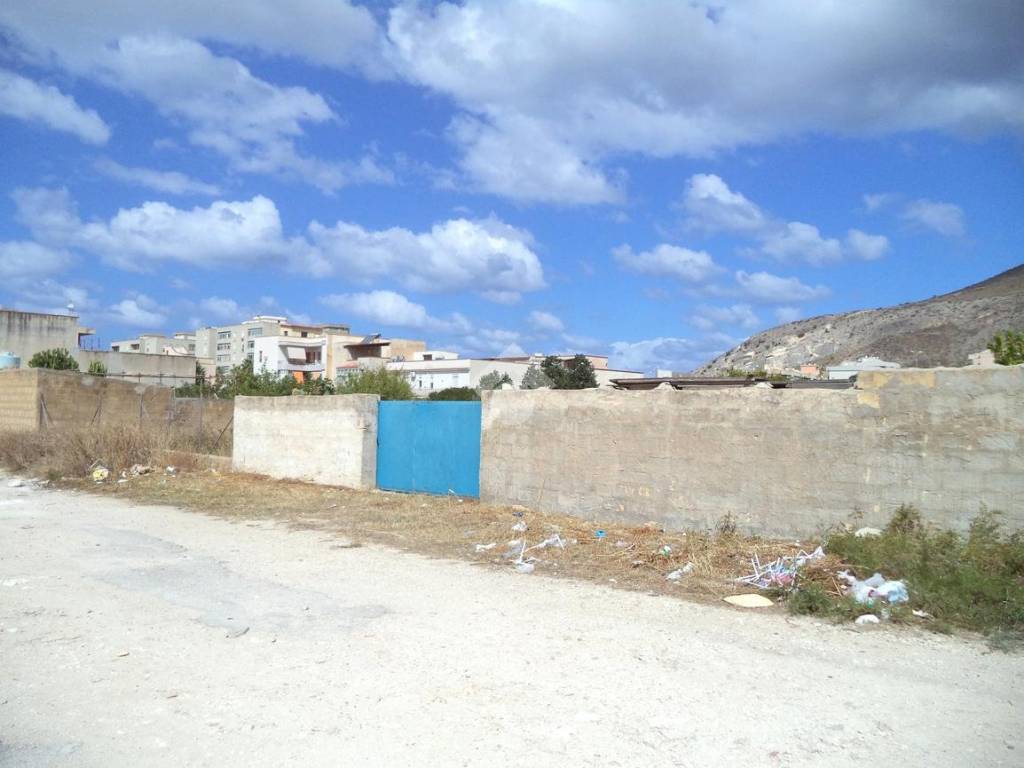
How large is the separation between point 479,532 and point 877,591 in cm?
564

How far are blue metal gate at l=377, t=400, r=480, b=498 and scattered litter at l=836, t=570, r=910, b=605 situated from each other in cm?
765

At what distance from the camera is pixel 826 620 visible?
682 centimetres

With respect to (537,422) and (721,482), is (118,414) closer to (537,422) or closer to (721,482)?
(537,422)

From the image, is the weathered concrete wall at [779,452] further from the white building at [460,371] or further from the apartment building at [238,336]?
the apartment building at [238,336]

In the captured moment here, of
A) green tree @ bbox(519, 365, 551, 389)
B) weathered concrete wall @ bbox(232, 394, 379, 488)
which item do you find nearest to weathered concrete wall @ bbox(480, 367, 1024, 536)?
weathered concrete wall @ bbox(232, 394, 379, 488)

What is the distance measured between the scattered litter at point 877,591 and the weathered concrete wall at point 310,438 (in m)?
10.7

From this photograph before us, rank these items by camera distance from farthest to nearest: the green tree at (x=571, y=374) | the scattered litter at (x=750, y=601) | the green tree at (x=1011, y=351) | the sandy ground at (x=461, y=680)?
the green tree at (x=571, y=374) < the green tree at (x=1011, y=351) < the scattered litter at (x=750, y=601) < the sandy ground at (x=461, y=680)

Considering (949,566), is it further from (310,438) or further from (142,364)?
(142,364)

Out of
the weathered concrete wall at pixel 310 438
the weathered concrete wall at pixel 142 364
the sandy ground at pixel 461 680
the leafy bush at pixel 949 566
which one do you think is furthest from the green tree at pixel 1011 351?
the weathered concrete wall at pixel 142 364

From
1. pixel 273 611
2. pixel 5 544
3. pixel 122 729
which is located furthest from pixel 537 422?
pixel 122 729

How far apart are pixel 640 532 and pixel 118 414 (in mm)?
21681

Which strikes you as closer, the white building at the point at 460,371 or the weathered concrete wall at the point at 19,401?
the weathered concrete wall at the point at 19,401

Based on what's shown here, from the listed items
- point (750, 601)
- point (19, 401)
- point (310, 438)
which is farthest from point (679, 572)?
point (19, 401)

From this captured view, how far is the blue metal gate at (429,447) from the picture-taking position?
1414 cm
